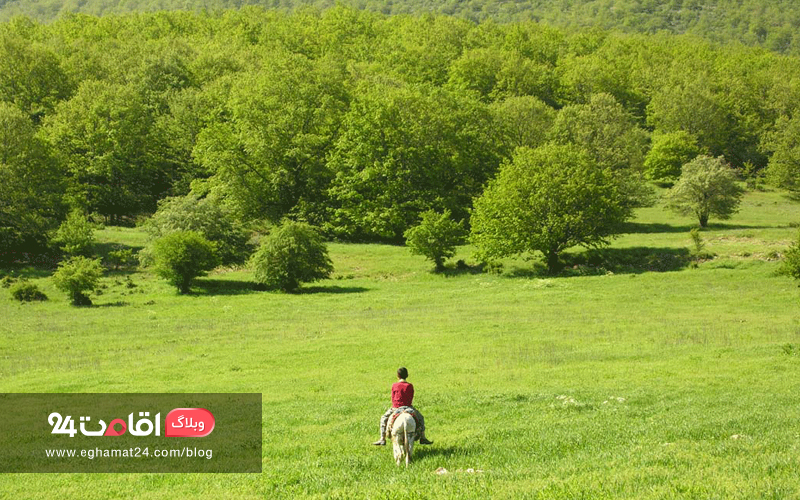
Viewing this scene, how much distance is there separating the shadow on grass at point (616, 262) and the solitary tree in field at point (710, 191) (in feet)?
58.3

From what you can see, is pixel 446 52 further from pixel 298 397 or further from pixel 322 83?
pixel 298 397

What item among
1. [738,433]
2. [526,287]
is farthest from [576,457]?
[526,287]

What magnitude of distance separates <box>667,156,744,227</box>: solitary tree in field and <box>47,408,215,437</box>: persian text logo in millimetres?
73905

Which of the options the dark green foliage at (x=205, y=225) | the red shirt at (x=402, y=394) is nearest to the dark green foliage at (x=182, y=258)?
the dark green foliage at (x=205, y=225)

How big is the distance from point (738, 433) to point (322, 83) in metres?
85.4

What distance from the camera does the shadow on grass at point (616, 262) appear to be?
63125 millimetres

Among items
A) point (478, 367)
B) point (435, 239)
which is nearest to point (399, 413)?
point (478, 367)

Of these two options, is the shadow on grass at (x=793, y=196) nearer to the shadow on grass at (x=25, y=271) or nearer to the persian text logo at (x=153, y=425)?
the shadow on grass at (x=25, y=271)

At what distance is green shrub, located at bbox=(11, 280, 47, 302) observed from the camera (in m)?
53.8

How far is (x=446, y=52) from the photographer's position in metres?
158

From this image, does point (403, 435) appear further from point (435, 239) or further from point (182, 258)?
point (435, 239)

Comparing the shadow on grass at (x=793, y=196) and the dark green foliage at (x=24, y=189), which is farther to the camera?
the shadow on grass at (x=793, y=196)

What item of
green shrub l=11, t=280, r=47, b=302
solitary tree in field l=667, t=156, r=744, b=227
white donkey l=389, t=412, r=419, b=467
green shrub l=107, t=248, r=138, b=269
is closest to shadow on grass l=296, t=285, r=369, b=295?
green shrub l=107, t=248, r=138, b=269

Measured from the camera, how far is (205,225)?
66.8 metres
